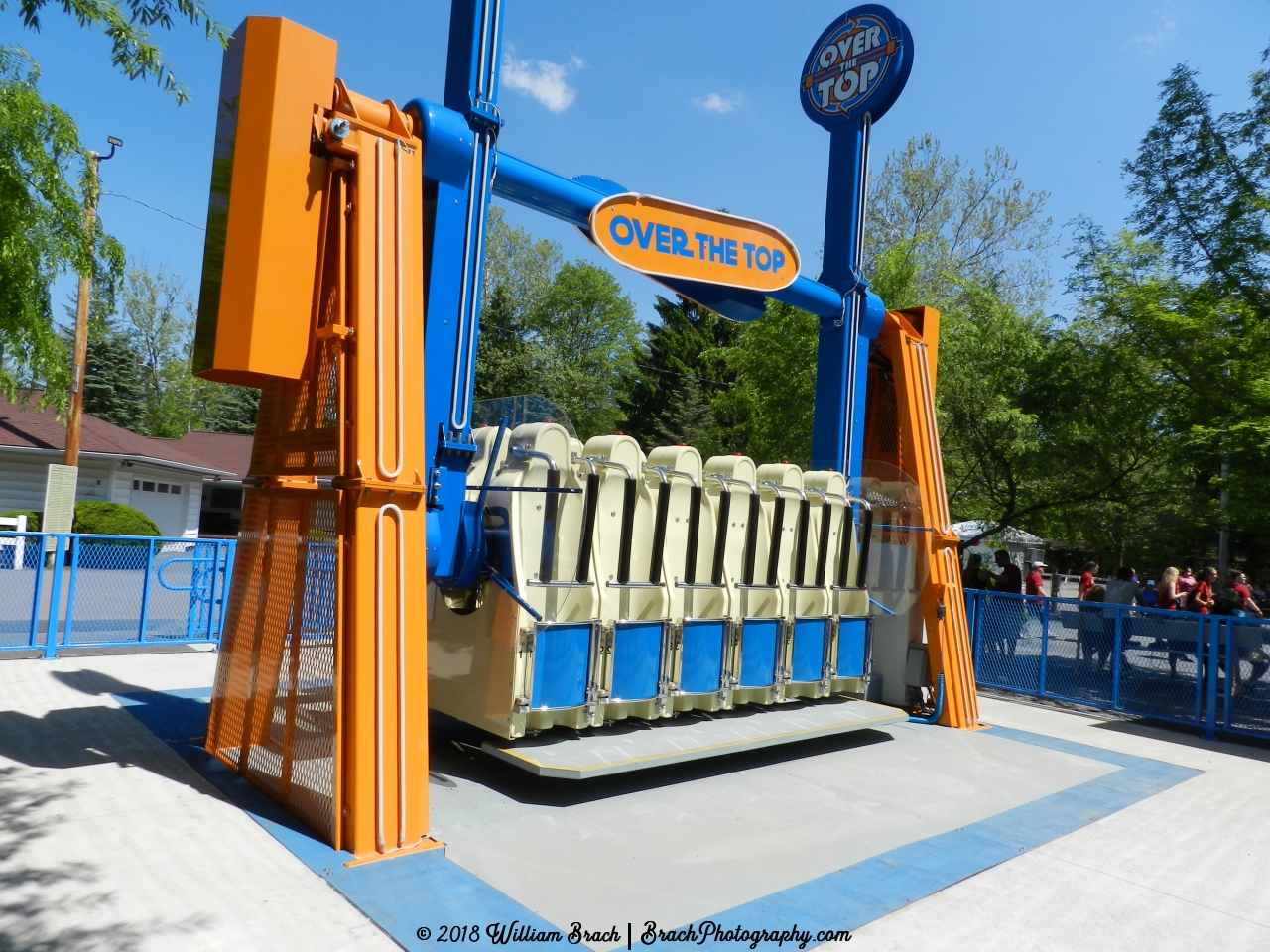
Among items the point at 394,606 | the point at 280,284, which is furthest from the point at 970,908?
the point at 280,284

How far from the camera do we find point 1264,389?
32.7 ft

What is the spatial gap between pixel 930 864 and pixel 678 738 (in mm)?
2206

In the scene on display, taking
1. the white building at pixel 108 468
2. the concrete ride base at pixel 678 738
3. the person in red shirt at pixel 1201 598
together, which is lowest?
the concrete ride base at pixel 678 738

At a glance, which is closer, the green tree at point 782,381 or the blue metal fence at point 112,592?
the blue metal fence at point 112,592

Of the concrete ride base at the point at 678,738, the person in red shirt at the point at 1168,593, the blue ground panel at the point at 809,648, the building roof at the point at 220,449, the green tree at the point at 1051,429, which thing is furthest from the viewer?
the building roof at the point at 220,449

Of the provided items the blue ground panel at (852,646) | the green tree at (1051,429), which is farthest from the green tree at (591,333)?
the blue ground panel at (852,646)

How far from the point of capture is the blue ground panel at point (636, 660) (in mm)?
6871

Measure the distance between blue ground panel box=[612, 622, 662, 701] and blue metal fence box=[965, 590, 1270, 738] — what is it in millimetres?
6419

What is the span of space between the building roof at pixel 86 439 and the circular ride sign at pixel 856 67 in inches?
792

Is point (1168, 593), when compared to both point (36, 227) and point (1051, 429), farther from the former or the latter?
point (36, 227)

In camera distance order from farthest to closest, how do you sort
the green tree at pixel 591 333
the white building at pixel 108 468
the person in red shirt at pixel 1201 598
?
1. the green tree at pixel 591 333
2. the white building at pixel 108 468
3. the person in red shirt at pixel 1201 598

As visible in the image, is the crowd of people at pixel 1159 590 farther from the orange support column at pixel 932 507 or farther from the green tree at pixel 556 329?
the green tree at pixel 556 329

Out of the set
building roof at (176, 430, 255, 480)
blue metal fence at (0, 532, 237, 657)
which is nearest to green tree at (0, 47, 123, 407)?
blue metal fence at (0, 532, 237, 657)

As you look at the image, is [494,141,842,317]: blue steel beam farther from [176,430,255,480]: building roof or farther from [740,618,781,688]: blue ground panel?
[176,430,255,480]: building roof
